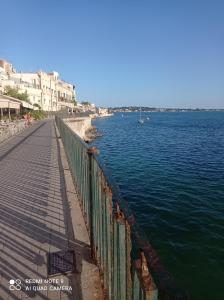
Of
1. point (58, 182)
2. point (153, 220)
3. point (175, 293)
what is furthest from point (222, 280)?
point (175, 293)

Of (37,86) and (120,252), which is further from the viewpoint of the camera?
(37,86)

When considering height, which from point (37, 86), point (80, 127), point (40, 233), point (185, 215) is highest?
point (37, 86)

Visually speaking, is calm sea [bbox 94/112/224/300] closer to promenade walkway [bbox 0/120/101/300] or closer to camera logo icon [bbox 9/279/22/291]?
promenade walkway [bbox 0/120/101/300]

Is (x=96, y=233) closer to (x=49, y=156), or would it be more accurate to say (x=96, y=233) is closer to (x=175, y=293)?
(x=175, y=293)

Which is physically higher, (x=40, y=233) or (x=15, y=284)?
(x=40, y=233)

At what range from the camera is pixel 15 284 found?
3.96 meters

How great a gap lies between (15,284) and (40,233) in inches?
59.6

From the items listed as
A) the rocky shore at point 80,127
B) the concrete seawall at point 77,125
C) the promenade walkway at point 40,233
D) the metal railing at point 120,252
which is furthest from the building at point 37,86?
the metal railing at point 120,252

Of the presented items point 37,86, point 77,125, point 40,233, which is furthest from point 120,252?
point 37,86

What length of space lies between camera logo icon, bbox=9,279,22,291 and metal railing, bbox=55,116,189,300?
3.52ft

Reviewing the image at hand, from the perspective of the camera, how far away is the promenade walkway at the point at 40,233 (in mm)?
3865

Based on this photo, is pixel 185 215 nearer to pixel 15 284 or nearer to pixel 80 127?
pixel 15 284

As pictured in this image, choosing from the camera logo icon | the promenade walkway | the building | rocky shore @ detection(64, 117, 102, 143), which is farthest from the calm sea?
the building

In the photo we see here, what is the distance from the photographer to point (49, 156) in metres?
13.7
